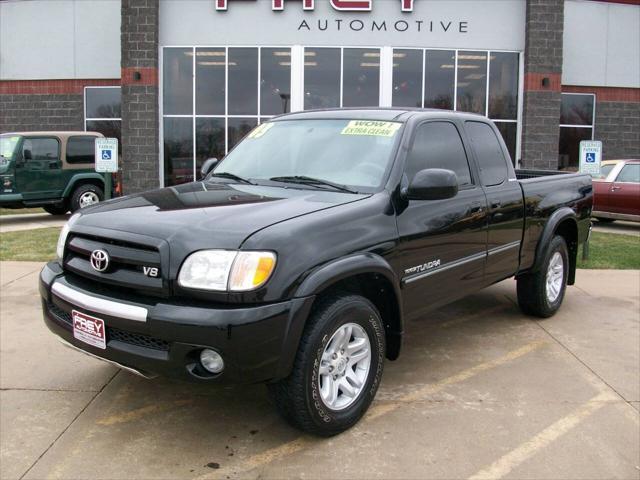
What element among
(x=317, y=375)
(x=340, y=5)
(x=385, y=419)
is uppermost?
(x=340, y=5)

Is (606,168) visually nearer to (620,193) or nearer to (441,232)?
(620,193)

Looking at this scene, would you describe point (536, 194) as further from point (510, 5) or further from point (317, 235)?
point (510, 5)

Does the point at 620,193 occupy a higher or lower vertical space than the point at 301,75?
lower

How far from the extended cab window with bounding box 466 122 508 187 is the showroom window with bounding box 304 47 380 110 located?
12.0 metres

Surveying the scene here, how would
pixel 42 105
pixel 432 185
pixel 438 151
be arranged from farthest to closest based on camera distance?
1. pixel 42 105
2. pixel 438 151
3. pixel 432 185

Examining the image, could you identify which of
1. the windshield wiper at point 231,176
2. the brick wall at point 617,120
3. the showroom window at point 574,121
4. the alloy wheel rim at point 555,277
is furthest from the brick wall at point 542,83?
the windshield wiper at point 231,176

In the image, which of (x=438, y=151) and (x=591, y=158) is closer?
(x=438, y=151)

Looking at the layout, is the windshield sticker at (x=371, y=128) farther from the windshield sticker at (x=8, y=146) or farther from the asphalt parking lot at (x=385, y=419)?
the windshield sticker at (x=8, y=146)

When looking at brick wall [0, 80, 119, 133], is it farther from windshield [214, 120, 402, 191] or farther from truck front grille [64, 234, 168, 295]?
truck front grille [64, 234, 168, 295]

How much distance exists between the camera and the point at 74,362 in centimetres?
474

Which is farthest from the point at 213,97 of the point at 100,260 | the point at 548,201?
the point at 100,260

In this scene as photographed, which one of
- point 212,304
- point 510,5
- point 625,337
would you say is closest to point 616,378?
point 625,337

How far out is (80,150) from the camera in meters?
15.0

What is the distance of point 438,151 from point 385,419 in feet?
6.27
